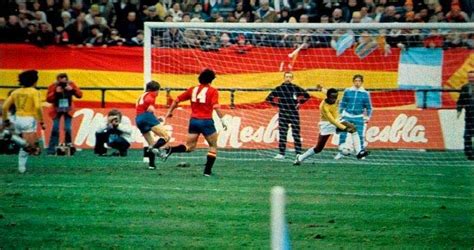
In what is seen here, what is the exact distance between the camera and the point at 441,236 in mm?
11297

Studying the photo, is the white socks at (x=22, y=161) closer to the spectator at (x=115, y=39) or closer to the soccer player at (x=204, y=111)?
the soccer player at (x=204, y=111)

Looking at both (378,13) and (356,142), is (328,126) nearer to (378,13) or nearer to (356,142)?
(356,142)

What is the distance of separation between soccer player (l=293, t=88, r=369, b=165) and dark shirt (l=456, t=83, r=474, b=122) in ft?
9.91

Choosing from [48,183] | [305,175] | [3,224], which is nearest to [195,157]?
[305,175]

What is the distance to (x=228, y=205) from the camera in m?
13.9

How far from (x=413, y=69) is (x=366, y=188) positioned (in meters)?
8.92

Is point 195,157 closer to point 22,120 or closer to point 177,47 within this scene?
point 177,47

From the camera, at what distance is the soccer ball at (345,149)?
880 inches

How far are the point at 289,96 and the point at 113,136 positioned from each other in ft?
12.6

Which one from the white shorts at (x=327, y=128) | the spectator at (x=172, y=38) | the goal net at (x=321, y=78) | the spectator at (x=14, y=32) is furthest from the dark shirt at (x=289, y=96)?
the spectator at (x=14, y=32)

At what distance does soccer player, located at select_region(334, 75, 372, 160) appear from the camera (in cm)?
2245

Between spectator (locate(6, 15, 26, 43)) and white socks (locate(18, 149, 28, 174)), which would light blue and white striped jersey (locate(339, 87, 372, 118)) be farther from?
spectator (locate(6, 15, 26, 43))

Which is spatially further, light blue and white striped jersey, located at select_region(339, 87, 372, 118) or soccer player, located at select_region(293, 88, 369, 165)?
light blue and white striped jersey, located at select_region(339, 87, 372, 118)

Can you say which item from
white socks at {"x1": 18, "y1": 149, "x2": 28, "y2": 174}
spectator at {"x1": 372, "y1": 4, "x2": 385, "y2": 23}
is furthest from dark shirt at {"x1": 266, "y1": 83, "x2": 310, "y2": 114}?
white socks at {"x1": 18, "y1": 149, "x2": 28, "y2": 174}
